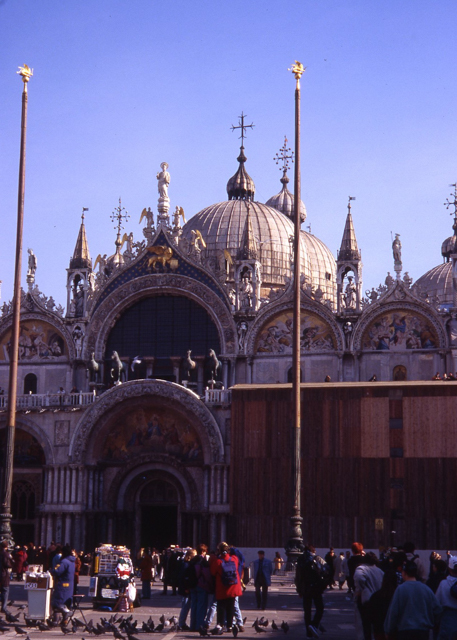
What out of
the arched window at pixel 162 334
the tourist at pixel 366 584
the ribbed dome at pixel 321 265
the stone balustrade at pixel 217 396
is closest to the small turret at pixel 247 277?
the arched window at pixel 162 334

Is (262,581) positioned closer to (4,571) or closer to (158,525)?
(4,571)

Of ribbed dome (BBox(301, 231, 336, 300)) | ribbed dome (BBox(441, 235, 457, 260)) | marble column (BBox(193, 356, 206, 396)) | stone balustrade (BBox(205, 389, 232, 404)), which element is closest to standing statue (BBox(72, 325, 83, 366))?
marble column (BBox(193, 356, 206, 396))

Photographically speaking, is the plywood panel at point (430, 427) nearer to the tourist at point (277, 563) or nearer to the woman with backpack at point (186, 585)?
the tourist at point (277, 563)

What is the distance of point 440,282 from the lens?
2670 inches

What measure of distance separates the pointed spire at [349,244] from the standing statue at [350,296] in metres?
1.22

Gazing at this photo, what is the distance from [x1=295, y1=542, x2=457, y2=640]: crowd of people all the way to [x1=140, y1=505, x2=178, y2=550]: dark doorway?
78.6 feet

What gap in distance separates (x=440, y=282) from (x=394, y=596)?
57.7m

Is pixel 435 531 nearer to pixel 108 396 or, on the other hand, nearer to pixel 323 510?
pixel 323 510

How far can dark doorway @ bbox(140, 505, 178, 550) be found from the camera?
4309cm

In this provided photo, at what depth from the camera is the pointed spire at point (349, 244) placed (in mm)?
43750

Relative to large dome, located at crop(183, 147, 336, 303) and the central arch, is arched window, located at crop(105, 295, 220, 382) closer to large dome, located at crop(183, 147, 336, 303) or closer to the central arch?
the central arch

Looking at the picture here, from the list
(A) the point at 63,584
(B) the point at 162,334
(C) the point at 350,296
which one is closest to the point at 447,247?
(C) the point at 350,296

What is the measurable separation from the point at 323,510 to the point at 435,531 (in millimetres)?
4086

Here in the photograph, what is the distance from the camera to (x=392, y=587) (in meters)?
14.0
